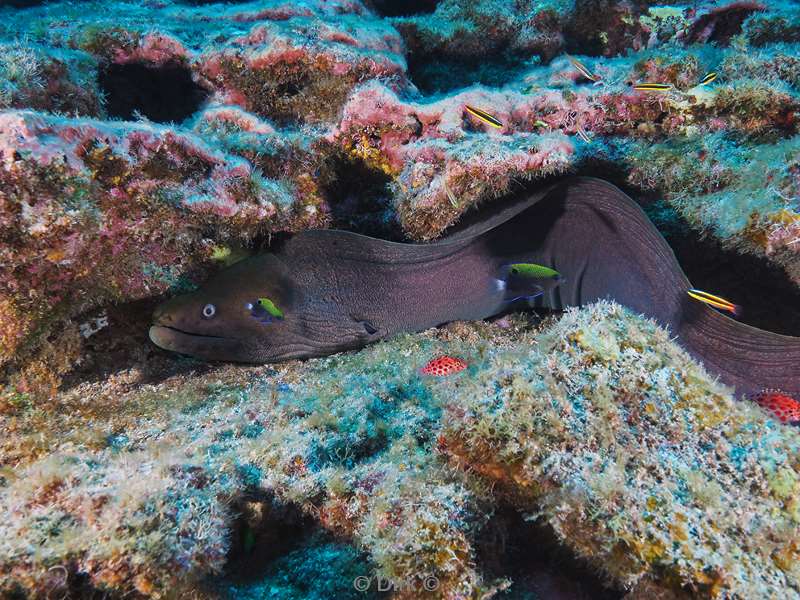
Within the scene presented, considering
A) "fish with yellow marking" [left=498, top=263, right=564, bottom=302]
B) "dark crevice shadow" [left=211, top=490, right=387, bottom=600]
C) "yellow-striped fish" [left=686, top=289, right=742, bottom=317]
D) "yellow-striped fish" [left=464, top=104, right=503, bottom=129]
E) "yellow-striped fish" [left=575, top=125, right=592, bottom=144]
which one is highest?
"yellow-striped fish" [left=464, top=104, right=503, bottom=129]

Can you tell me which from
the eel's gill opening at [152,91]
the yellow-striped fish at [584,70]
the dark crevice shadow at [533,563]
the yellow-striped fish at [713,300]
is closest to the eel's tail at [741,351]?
the yellow-striped fish at [713,300]

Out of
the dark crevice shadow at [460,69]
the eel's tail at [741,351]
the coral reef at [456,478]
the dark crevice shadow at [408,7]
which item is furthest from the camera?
the dark crevice shadow at [408,7]

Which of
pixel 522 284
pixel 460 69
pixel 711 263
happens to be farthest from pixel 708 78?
pixel 460 69

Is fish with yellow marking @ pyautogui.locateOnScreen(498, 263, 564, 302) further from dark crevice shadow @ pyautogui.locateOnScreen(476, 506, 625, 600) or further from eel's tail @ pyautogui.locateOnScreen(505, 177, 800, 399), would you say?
dark crevice shadow @ pyautogui.locateOnScreen(476, 506, 625, 600)

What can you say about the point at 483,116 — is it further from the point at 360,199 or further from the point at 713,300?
the point at 713,300

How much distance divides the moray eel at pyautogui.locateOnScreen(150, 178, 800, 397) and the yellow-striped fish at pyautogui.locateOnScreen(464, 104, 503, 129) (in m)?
0.64

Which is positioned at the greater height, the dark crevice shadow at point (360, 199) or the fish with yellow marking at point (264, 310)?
the dark crevice shadow at point (360, 199)

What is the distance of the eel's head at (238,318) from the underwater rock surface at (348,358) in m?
0.14

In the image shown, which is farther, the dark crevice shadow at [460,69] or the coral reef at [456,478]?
the dark crevice shadow at [460,69]

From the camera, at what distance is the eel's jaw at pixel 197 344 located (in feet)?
9.49

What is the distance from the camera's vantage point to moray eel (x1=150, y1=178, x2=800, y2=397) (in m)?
3.27

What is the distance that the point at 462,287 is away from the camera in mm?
3773

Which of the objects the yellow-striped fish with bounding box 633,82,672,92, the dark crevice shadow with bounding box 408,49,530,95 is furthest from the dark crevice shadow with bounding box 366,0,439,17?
the yellow-striped fish with bounding box 633,82,672,92

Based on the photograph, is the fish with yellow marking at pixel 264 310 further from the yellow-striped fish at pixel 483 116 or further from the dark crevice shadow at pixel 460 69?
the dark crevice shadow at pixel 460 69
